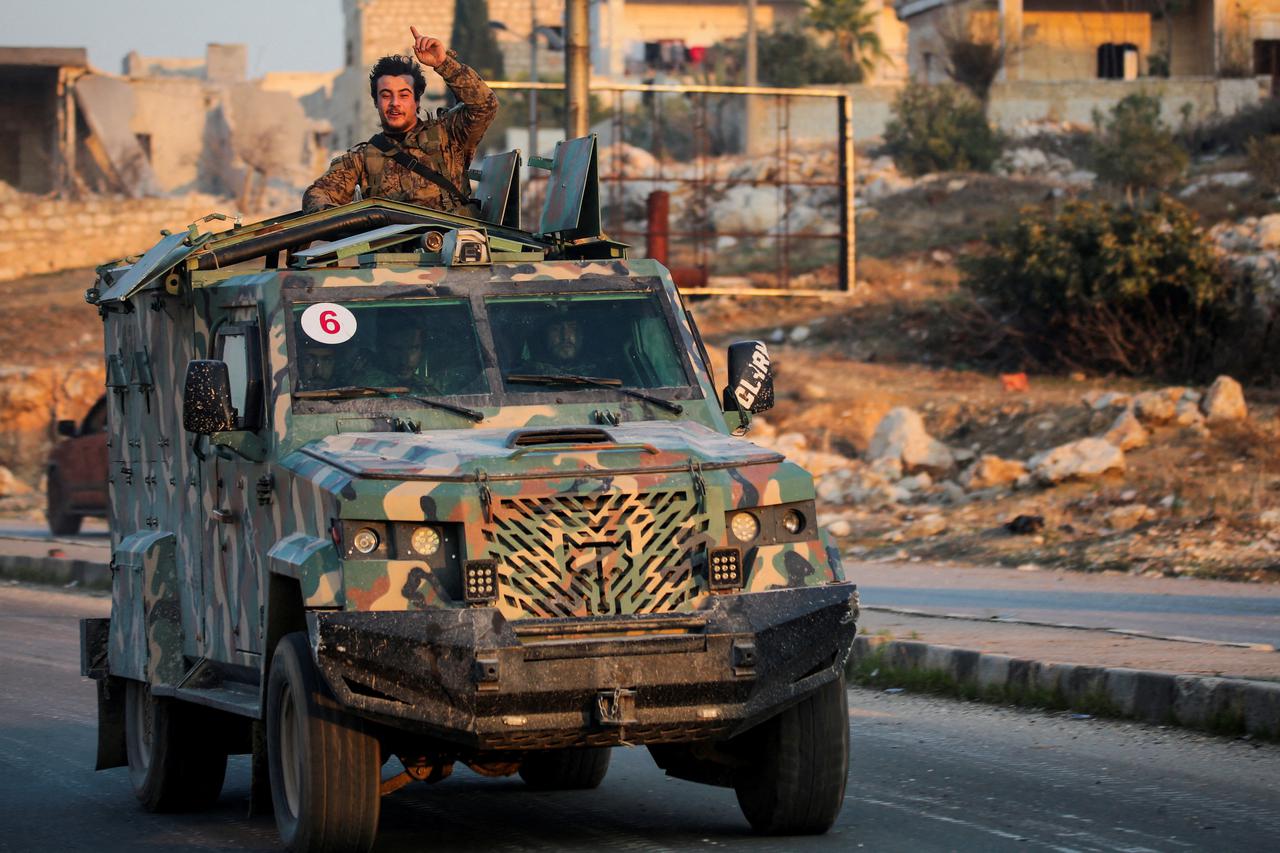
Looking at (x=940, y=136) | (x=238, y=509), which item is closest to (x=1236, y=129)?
(x=940, y=136)

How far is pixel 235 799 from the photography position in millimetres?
9289

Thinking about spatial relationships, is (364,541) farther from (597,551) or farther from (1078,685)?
(1078,685)

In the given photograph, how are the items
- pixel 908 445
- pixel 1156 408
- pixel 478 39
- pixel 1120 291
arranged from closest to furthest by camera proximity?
pixel 1156 408, pixel 908 445, pixel 1120 291, pixel 478 39

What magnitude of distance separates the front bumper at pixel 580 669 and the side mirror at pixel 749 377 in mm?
1474

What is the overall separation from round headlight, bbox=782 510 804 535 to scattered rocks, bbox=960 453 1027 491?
16409mm

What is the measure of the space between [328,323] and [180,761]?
86.8 inches

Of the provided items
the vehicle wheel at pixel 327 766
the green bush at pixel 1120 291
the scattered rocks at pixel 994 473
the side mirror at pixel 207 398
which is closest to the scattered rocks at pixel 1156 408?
the scattered rocks at pixel 994 473

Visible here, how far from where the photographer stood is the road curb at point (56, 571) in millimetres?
20750

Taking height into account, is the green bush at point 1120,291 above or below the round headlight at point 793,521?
above

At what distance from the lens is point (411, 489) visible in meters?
6.64

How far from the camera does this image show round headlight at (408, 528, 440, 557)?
6645mm

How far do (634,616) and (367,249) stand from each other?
2507mm

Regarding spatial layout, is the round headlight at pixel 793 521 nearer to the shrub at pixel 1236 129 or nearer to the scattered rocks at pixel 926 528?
the scattered rocks at pixel 926 528

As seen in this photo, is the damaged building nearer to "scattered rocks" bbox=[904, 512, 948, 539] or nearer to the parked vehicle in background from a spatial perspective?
the parked vehicle in background
